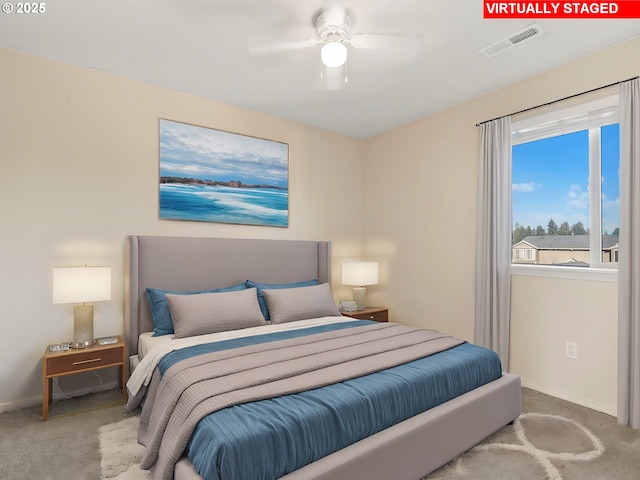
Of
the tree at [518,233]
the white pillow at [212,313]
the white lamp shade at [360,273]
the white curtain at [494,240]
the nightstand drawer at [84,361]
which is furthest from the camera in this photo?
the white lamp shade at [360,273]

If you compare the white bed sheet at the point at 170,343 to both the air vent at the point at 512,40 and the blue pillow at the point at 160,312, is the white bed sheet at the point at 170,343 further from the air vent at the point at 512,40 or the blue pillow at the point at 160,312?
the air vent at the point at 512,40

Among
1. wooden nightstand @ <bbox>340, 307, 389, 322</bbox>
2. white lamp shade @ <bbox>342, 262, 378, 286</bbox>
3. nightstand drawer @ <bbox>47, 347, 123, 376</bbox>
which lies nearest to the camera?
nightstand drawer @ <bbox>47, 347, 123, 376</bbox>

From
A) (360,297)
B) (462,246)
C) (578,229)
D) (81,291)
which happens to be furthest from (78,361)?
(578,229)

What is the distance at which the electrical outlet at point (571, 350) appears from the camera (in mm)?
2822

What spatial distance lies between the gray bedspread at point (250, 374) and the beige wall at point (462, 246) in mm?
1013

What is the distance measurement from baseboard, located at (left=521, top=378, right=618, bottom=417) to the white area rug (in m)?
2.93

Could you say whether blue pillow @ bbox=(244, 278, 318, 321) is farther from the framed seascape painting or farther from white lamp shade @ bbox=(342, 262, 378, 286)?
the framed seascape painting

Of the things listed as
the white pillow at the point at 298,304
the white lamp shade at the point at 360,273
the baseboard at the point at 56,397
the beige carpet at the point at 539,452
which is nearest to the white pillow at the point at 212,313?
the white pillow at the point at 298,304

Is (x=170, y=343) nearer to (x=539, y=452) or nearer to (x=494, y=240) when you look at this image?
(x=539, y=452)

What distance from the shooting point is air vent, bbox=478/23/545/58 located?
2434 mm

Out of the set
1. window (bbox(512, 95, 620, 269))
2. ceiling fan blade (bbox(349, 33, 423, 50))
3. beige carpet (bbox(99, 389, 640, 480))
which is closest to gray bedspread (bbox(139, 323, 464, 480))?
beige carpet (bbox(99, 389, 640, 480))

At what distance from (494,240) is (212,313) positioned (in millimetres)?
2499

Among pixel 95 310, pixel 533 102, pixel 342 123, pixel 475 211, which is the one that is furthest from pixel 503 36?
pixel 95 310

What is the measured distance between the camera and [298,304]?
334 centimetres
